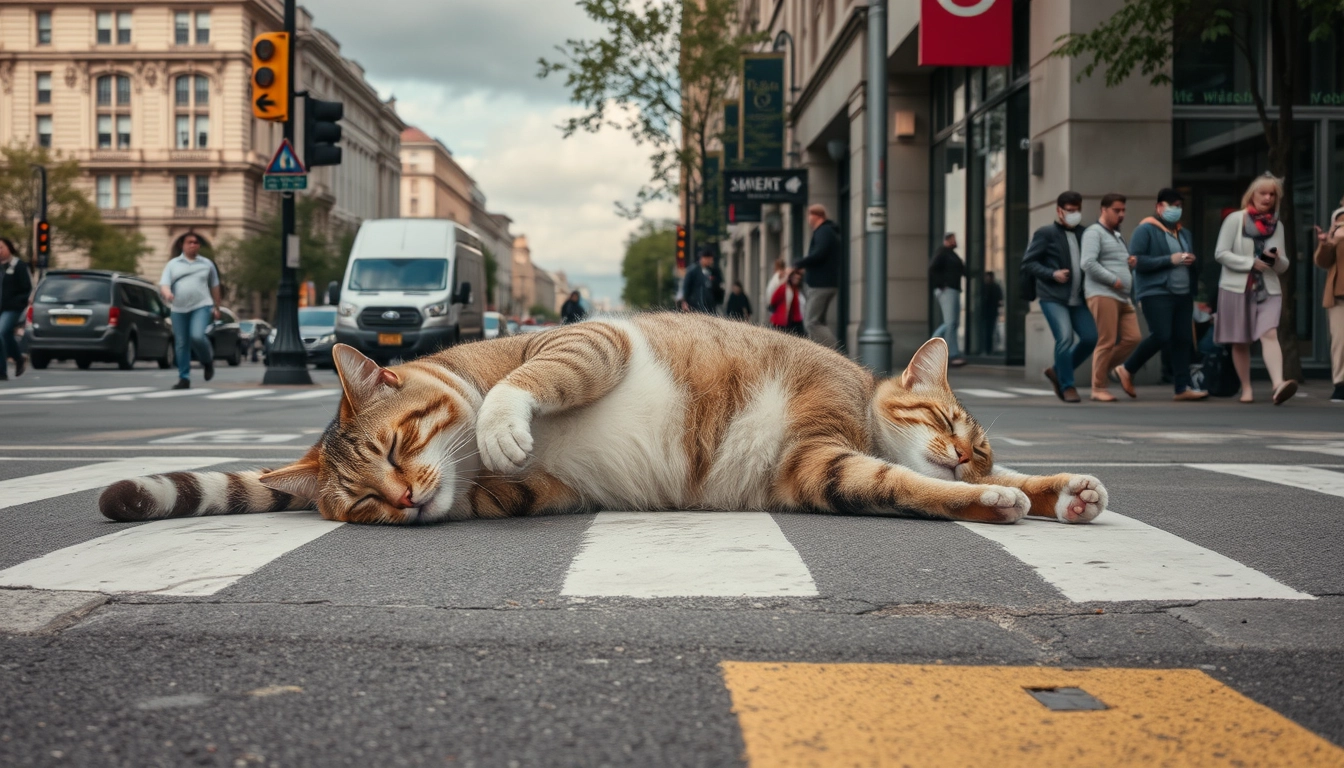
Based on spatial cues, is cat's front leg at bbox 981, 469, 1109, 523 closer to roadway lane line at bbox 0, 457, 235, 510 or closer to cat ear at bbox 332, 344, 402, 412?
cat ear at bbox 332, 344, 402, 412

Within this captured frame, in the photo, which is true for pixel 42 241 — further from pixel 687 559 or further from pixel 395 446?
pixel 687 559

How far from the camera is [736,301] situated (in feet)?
89.9

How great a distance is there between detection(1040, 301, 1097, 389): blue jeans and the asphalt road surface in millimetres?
8339

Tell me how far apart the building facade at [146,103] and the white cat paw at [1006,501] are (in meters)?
87.2

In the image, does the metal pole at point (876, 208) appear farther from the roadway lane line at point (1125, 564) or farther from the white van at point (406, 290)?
the roadway lane line at point (1125, 564)

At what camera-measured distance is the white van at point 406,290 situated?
24344mm

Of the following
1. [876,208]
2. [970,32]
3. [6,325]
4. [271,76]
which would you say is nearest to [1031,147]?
[970,32]

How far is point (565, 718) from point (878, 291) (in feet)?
46.4

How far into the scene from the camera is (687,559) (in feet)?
11.6

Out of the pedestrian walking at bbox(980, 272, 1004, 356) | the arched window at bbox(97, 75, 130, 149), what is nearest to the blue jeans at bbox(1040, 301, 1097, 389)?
the pedestrian walking at bbox(980, 272, 1004, 356)

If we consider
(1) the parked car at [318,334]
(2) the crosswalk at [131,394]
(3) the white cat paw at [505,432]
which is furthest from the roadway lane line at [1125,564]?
(1) the parked car at [318,334]

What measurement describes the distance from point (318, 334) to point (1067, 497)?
29.1 m

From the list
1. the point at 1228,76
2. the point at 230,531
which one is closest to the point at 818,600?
the point at 230,531

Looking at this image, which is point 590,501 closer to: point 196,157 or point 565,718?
point 565,718
